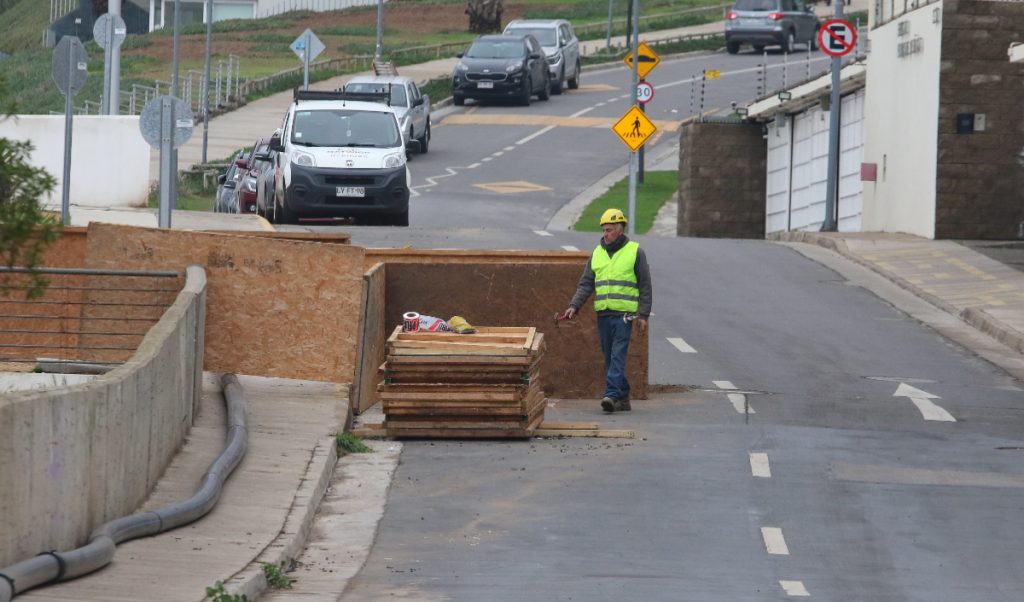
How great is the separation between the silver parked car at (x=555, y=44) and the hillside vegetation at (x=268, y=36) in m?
9.92

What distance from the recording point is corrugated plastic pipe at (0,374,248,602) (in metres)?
9.65

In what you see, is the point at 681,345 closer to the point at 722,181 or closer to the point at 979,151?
the point at 979,151

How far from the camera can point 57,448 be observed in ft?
33.6

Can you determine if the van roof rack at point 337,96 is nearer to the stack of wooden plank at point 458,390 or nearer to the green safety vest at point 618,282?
the green safety vest at point 618,282

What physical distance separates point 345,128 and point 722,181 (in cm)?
1459

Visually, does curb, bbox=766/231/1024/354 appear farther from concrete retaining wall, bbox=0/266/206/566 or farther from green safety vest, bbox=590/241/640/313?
concrete retaining wall, bbox=0/266/206/566

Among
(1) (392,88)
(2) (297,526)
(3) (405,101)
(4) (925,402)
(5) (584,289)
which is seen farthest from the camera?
(1) (392,88)

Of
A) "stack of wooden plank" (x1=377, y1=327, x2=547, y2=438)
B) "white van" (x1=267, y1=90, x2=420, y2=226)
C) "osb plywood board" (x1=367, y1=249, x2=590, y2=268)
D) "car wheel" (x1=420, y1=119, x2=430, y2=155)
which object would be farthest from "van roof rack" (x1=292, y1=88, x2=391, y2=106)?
"stack of wooden plank" (x1=377, y1=327, x2=547, y2=438)

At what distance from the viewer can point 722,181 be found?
1703 inches

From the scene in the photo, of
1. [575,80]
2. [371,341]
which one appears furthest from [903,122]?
[575,80]

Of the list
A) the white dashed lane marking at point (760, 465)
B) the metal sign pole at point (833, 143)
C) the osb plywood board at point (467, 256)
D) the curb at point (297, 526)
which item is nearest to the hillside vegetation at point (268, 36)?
the metal sign pole at point (833, 143)

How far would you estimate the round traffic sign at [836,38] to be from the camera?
110 feet

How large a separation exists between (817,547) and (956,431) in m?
5.07

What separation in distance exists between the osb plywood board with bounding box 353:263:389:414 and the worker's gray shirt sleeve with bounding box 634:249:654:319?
2.32 m
